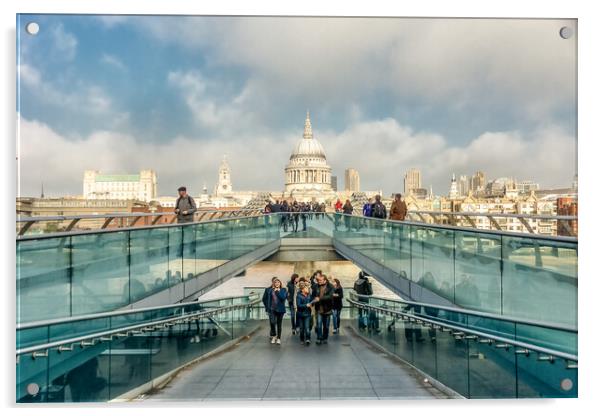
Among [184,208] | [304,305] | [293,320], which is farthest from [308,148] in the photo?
[304,305]

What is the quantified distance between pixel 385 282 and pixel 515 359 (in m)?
5.34

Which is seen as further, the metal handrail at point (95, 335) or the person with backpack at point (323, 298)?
the person with backpack at point (323, 298)

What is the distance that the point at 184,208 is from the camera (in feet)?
29.8

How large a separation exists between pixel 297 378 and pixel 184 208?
12.9 ft

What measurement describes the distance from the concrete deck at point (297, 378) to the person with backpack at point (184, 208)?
7.72ft

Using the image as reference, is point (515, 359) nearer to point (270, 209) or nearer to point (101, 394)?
point (101, 394)

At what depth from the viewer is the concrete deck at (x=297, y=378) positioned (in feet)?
19.0

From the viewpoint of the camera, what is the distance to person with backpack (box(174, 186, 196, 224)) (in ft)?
29.5

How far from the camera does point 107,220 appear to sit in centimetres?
732

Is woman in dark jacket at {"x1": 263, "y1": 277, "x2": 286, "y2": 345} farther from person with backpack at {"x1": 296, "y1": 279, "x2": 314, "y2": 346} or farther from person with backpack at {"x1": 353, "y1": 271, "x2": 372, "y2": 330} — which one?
person with backpack at {"x1": 353, "y1": 271, "x2": 372, "y2": 330}

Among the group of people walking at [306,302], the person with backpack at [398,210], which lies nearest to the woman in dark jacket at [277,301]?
the group of people walking at [306,302]

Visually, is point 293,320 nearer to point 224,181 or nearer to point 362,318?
point 362,318

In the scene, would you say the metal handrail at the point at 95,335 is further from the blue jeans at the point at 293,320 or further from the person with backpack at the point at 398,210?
the person with backpack at the point at 398,210

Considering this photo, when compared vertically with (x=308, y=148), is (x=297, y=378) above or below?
below
